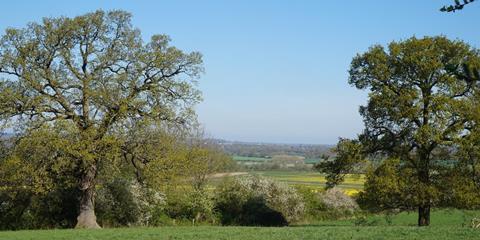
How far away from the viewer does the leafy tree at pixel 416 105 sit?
26.0 meters

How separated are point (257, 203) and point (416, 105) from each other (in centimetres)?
1758

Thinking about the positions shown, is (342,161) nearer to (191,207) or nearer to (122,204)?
(191,207)

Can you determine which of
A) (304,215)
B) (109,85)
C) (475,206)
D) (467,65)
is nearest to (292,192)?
(304,215)

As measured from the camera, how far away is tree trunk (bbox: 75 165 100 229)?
2695 centimetres

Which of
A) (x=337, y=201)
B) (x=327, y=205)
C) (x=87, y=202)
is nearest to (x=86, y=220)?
(x=87, y=202)

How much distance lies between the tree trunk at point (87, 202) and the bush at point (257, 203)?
1393 centimetres

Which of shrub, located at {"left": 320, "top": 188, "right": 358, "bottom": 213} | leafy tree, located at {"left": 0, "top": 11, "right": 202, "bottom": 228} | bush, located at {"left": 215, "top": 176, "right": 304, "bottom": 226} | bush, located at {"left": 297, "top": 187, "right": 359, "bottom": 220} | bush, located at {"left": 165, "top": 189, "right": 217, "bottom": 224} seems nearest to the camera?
leafy tree, located at {"left": 0, "top": 11, "right": 202, "bottom": 228}

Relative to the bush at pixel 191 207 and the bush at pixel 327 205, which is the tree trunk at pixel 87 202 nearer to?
the bush at pixel 191 207

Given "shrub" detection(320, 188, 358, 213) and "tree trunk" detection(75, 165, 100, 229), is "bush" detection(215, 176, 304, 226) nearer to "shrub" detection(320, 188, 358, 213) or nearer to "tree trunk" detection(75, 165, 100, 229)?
"shrub" detection(320, 188, 358, 213)

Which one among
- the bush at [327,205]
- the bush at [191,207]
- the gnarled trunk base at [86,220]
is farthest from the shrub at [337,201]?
the gnarled trunk base at [86,220]

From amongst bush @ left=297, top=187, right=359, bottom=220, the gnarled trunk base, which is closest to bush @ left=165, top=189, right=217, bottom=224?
bush @ left=297, top=187, right=359, bottom=220

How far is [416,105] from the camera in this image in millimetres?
26375

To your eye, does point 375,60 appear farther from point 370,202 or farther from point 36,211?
point 36,211

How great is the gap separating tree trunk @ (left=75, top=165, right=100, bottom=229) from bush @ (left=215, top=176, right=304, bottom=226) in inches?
549
